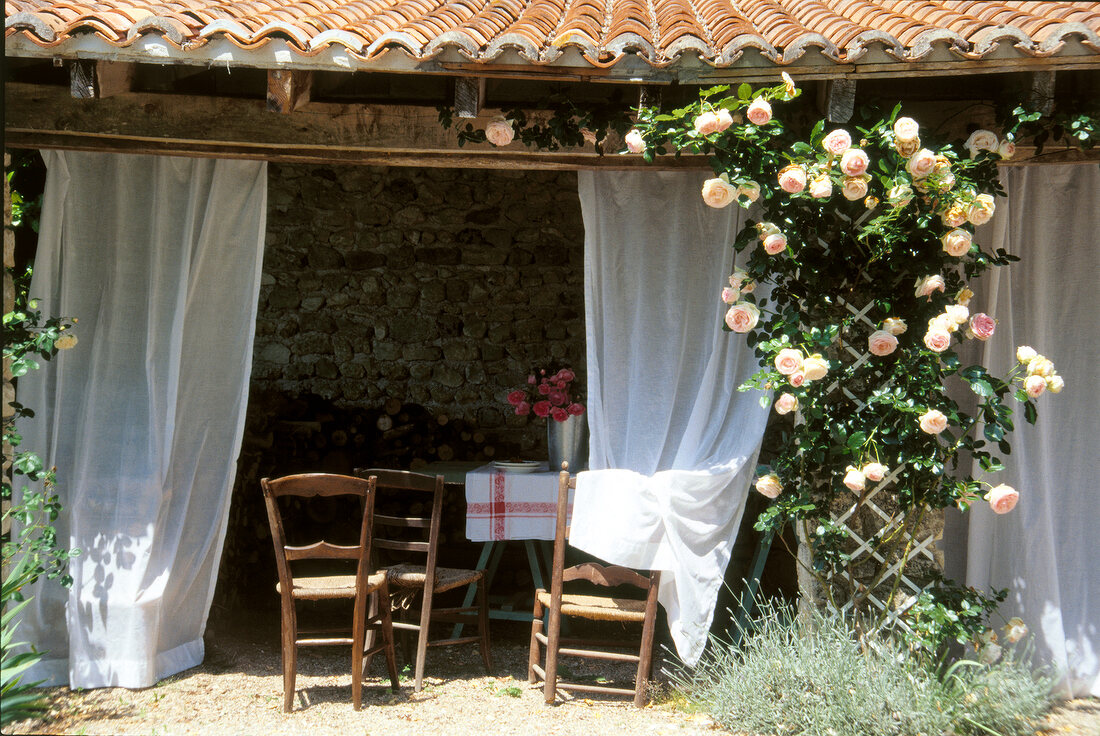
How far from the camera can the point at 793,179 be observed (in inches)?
120

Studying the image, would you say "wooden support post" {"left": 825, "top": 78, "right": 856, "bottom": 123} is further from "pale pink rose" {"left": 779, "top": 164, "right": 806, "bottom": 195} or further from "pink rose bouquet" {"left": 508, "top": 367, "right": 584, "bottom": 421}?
"pink rose bouquet" {"left": 508, "top": 367, "right": 584, "bottom": 421}

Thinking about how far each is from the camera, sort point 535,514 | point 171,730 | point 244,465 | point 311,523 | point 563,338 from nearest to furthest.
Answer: point 171,730, point 535,514, point 244,465, point 311,523, point 563,338

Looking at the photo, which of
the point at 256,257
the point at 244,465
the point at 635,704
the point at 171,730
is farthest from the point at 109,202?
the point at 635,704

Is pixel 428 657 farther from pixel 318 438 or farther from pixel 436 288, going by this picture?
pixel 436 288

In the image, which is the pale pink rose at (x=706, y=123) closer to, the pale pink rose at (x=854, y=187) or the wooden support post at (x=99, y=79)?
the pale pink rose at (x=854, y=187)

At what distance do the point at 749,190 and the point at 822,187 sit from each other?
9.9 inches

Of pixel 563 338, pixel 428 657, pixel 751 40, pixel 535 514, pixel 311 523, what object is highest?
pixel 751 40

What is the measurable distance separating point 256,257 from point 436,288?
216cm

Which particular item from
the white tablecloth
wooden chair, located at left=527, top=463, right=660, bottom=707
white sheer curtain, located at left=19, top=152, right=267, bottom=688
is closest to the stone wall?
the white tablecloth

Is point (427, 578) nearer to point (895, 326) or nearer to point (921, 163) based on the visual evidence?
point (895, 326)

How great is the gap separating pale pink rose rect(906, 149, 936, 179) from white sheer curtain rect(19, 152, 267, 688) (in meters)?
2.46

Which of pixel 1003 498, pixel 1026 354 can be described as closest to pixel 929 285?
pixel 1026 354

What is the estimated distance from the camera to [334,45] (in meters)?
2.96

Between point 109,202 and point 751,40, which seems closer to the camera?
point 751,40
